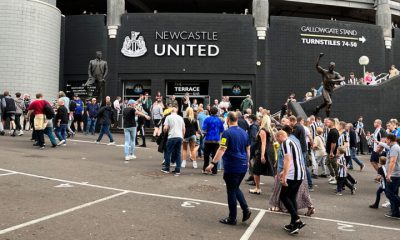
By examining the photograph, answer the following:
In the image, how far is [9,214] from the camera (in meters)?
6.54

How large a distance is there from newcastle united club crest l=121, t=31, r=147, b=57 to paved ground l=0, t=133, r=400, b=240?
14.7 meters

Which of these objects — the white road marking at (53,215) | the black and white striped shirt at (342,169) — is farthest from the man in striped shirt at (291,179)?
the black and white striped shirt at (342,169)

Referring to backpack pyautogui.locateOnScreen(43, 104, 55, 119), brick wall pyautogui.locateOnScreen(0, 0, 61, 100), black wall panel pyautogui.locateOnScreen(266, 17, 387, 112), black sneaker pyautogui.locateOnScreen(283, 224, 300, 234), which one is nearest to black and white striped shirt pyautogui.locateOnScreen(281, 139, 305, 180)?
black sneaker pyautogui.locateOnScreen(283, 224, 300, 234)

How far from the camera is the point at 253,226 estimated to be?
22.1ft

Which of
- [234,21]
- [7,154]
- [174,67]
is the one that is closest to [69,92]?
[174,67]

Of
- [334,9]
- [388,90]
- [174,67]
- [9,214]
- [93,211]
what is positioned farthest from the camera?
[334,9]

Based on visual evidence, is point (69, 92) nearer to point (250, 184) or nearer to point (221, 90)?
point (221, 90)

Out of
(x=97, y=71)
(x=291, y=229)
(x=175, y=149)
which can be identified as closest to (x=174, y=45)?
(x=97, y=71)

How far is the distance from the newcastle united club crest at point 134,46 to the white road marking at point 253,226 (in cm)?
1974

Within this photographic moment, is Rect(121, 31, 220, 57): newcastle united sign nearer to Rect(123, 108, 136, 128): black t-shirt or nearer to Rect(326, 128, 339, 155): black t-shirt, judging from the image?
Rect(123, 108, 136, 128): black t-shirt

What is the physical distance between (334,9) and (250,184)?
2656cm

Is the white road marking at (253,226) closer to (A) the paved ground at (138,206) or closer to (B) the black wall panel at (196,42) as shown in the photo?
(A) the paved ground at (138,206)

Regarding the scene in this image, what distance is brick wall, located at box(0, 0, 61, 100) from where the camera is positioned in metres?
22.2

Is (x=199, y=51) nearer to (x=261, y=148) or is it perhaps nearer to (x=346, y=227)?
(x=261, y=148)
